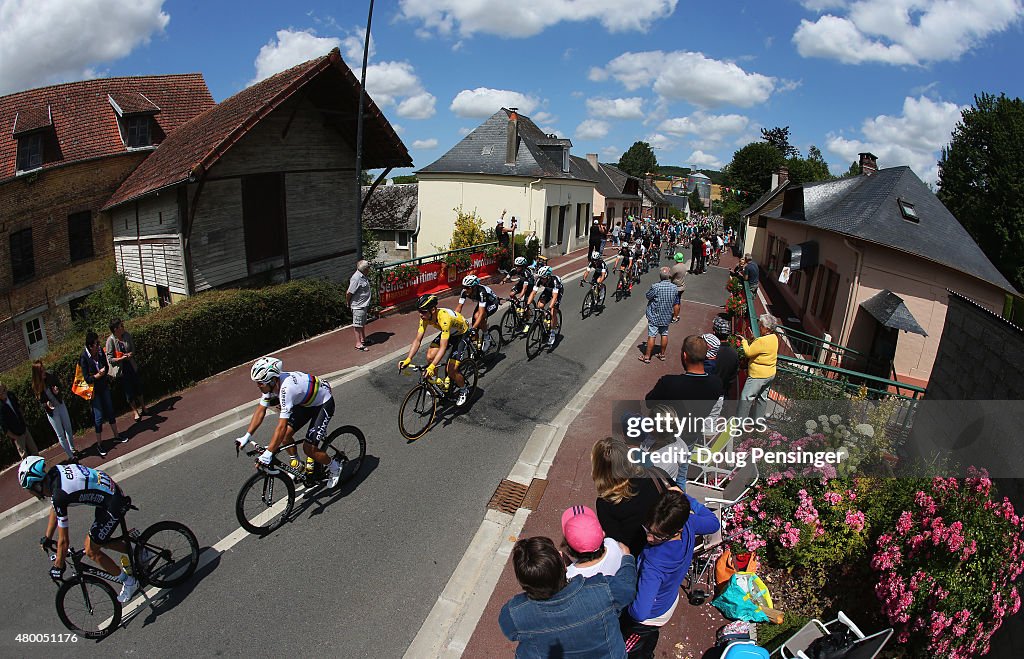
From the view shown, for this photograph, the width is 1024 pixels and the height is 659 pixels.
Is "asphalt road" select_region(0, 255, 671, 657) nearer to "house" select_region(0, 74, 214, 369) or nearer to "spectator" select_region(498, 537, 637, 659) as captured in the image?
"spectator" select_region(498, 537, 637, 659)

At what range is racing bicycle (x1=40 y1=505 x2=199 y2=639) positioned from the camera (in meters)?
4.64

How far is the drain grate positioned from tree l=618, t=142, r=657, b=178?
141052 mm

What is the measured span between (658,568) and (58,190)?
21.3 meters

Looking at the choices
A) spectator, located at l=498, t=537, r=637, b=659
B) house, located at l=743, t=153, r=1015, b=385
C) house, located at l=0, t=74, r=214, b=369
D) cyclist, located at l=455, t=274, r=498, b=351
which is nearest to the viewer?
spectator, located at l=498, t=537, r=637, b=659

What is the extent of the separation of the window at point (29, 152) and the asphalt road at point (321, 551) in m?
15.4

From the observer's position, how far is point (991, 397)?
532cm

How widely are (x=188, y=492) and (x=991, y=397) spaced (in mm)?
8668

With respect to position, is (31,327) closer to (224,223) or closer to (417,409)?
(224,223)

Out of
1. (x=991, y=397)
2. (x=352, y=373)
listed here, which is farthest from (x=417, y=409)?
(x=991, y=397)

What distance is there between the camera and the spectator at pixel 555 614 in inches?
113

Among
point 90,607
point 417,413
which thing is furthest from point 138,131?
point 90,607

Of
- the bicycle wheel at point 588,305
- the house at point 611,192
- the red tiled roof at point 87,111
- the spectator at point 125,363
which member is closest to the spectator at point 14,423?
the spectator at point 125,363

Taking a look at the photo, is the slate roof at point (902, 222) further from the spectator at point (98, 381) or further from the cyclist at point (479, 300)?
the spectator at point (98, 381)

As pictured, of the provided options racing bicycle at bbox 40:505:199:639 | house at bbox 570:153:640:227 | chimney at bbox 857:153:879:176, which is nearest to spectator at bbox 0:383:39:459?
racing bicycle at bbox 40:505:199:639
